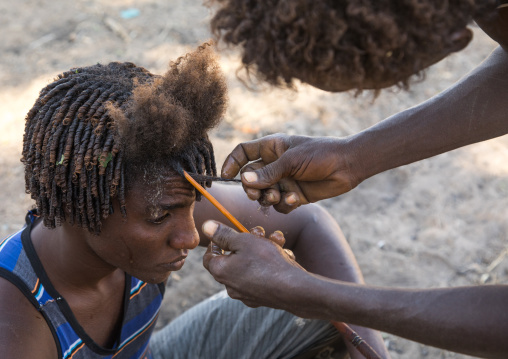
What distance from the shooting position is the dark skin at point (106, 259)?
184 cm

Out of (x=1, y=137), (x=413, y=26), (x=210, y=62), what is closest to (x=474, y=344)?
(x=413, y=26)

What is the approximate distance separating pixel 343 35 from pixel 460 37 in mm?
314

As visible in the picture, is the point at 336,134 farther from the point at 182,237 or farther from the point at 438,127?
the point at 182,237

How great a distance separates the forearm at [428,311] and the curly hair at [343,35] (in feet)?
2.02

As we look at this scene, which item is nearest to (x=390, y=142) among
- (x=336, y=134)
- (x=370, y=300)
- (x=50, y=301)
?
(x=370, y=300)

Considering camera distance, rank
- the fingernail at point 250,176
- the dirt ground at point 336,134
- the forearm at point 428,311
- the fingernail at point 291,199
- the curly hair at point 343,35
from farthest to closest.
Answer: the dirt ground at point 336,134 → the fingernail at point 291,199 → the fingernail at point 250,176 → the forearm at point 428,311 → the curly hair at point 343,35

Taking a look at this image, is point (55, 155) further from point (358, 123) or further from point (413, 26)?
point (358, 123)

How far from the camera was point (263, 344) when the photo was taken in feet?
7.95

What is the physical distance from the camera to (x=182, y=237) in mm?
1984

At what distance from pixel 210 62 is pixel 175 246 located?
0.65 meters

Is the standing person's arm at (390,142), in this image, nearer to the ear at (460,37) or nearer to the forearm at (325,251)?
the forearm at (325,251)

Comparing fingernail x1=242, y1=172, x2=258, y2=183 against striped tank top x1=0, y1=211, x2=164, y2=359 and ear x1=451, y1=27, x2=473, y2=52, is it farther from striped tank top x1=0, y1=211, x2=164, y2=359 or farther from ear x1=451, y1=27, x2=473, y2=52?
ear x1=451, y1=27, x2=473, y2=52

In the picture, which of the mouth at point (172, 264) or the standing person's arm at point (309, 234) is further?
the standing person's arm at point (309, 234)

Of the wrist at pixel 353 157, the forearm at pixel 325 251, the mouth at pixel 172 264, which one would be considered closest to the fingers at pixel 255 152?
the wrist at pixel 353 157
